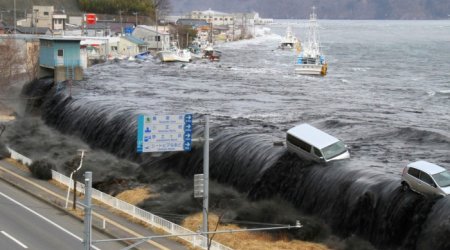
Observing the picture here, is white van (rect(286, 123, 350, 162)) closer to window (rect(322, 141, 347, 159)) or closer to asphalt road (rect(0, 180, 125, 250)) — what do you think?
window (rect(322, 141, 347, 159))

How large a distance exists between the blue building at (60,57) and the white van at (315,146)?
4160 centimetres

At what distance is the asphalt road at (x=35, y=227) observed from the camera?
33.4m

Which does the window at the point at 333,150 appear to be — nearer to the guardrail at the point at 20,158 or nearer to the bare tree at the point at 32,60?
the guardrail at the point at 20,158

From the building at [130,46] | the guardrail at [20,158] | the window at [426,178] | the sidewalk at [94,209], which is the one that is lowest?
the sidewalk at [94,209]

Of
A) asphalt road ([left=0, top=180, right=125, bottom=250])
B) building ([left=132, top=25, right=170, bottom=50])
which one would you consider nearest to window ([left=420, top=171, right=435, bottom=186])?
asphalt road ([left=0, top=180, right=125, bottom=250])

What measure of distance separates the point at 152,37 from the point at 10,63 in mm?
77818

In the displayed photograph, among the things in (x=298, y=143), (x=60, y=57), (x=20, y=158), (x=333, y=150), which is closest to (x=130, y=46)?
(x=60, y=57)

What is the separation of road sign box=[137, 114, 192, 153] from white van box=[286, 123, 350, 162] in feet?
40.5

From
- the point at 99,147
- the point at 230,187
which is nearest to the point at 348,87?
the point at 99,147

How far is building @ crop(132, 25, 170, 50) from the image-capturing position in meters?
159

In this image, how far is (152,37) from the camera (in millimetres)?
160875

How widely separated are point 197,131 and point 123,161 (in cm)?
527

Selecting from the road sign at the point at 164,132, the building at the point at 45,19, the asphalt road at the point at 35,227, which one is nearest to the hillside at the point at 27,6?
Result: the building at the point at 45,19

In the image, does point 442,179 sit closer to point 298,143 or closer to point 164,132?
point 298,143
